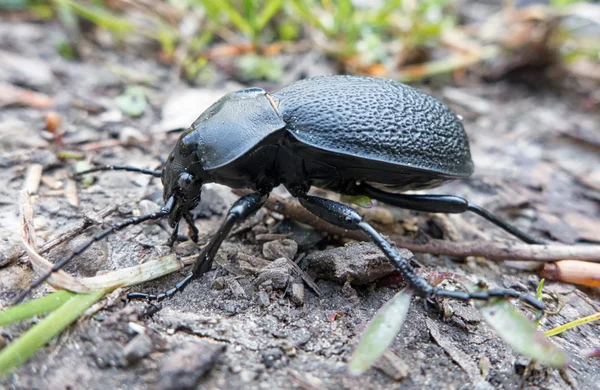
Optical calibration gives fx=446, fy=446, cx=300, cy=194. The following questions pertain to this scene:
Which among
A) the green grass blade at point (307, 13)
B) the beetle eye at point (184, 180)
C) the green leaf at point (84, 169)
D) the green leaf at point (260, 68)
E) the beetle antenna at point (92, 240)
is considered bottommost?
the green leaf at point (84, 169)

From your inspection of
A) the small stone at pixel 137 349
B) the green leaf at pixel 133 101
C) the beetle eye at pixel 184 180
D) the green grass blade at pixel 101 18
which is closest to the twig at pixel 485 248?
the beetle eye at pixel 184 180

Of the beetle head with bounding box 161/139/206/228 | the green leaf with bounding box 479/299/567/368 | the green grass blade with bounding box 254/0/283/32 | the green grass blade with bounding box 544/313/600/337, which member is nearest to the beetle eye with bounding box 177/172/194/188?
the beetle head with bounding box 161/139/206/228

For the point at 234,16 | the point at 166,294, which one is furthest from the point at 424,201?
the point at 234,16

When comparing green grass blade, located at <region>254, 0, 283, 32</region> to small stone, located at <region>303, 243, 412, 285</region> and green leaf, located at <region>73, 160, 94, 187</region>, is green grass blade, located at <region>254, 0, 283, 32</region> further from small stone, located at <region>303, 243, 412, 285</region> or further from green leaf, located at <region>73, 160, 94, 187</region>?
small stone, located at <region>303, 243, 412, 285</region>

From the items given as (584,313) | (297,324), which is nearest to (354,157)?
(297,324)

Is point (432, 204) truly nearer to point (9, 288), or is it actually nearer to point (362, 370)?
point (362, 370)

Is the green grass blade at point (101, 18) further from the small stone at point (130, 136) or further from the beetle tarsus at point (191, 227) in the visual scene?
the beetle tarsus at point (191, 227)

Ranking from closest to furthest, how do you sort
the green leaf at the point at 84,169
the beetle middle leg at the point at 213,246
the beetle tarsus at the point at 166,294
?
the beetle tarsus at the point at 166,294
the beetle middle leg at the point at 213,246
the green leaf at the point at 84,169

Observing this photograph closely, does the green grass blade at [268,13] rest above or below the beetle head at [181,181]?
above
